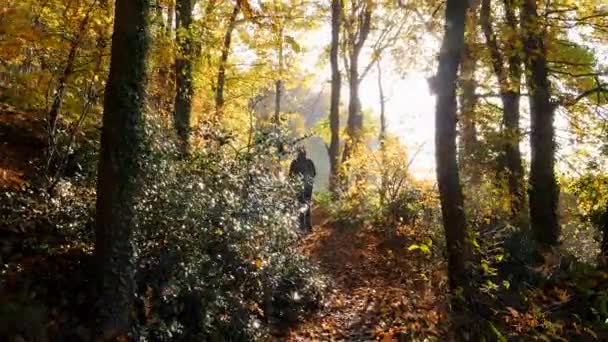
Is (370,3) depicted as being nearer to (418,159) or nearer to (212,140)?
(418,159)

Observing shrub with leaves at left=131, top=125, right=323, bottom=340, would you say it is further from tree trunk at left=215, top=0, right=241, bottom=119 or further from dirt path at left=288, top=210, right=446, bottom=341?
tree trunk at left=215, top=0, right=241, bottom=119

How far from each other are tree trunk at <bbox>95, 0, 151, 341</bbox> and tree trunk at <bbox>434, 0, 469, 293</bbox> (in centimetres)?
381

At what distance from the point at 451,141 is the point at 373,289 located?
A: 493 cm

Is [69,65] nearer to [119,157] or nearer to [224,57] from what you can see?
[119,157]

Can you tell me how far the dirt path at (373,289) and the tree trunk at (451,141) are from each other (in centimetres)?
77

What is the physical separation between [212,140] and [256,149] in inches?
35.5

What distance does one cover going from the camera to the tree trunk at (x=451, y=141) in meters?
7.04

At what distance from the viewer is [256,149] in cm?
1075

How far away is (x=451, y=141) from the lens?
712 centimetres

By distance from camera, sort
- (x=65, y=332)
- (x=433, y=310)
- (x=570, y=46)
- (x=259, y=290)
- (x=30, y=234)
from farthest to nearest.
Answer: (x=570, y=46) < (x=259, y=290) < (x=433, y=310) < (x=30, y=234) < (x=65, y=332)

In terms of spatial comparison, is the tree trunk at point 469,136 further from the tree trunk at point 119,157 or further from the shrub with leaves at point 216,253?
the tree trunk at point 119,157

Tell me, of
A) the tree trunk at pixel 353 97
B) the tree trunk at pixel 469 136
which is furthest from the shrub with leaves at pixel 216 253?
the tree trunk at pixel 353 97

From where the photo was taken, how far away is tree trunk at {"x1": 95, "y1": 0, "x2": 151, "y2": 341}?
19.3ft

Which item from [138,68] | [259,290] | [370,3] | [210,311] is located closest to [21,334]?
[210,311]
